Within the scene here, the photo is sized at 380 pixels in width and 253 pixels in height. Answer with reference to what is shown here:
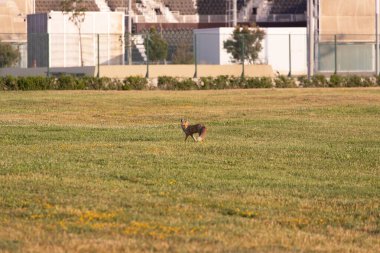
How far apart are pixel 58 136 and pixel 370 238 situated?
10562mm

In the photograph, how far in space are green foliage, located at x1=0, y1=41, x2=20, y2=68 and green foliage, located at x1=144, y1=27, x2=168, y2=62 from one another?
6.12 meters

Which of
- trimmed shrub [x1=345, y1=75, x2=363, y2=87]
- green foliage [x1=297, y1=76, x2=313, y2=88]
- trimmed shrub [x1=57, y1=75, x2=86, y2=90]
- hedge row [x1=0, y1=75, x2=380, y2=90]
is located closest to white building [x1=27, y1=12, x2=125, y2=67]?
hedge row [x1=0, y1=75, x2=380, y2=90]

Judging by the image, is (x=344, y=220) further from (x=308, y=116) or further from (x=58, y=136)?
(x=308, y=116)

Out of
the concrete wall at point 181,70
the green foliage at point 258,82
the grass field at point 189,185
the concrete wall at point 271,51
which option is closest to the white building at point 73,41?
the concrete wall at point 181,70

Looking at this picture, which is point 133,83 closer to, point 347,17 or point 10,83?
point 10,83

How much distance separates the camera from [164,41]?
5566 cm

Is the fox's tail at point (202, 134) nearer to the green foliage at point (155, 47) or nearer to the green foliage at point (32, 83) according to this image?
the green foliage at point (32, 83)

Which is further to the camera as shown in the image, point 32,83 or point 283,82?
point 283,82

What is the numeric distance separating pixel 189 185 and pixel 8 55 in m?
38.6

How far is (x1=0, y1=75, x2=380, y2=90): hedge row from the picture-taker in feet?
131

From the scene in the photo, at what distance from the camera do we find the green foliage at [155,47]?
50.5 metres

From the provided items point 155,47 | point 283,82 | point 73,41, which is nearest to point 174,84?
point 283,82

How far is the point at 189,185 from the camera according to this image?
14.4m

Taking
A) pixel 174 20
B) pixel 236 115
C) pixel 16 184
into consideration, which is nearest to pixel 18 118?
pixel 236 115
